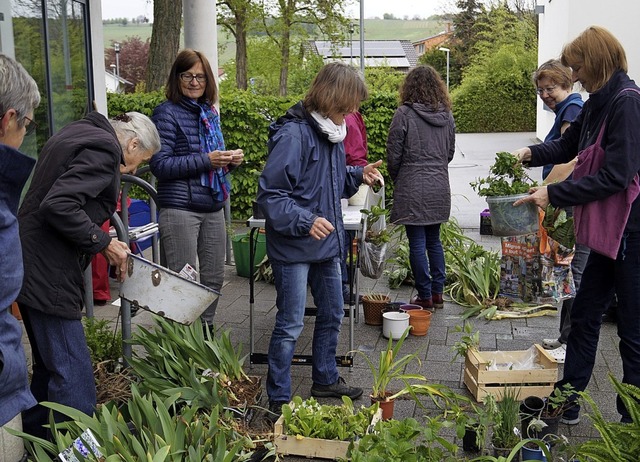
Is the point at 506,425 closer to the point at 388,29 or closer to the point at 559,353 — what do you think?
the point at 559,353

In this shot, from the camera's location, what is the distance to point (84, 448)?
300 cm

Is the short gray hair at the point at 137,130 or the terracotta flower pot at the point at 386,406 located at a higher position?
the short gray hair at the point at 137,130

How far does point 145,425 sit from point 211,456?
0.42m

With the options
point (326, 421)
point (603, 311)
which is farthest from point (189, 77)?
point (603, 311)

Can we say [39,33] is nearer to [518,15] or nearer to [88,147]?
[88,147]

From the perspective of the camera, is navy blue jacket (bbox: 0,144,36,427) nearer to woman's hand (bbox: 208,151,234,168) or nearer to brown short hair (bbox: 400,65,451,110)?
woman's hand (bbox: 208,151,234,168)

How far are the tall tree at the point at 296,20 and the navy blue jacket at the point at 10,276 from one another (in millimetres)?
20346

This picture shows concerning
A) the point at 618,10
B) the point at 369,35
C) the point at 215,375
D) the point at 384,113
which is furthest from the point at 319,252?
the point at 369,35

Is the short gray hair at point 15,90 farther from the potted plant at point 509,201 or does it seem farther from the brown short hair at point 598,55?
the potted plant at point 509,201

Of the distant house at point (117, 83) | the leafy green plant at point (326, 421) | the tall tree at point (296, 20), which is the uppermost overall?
the tall tree at point (296, 20)

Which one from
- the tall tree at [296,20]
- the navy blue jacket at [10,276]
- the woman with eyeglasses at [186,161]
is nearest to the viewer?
the navy blue jacket at [10,276]

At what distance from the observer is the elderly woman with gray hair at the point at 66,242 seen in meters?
3.15

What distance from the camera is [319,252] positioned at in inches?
156

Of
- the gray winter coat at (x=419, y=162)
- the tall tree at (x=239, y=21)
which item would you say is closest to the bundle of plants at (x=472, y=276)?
the gray winter coat at (x=419, y=162)
